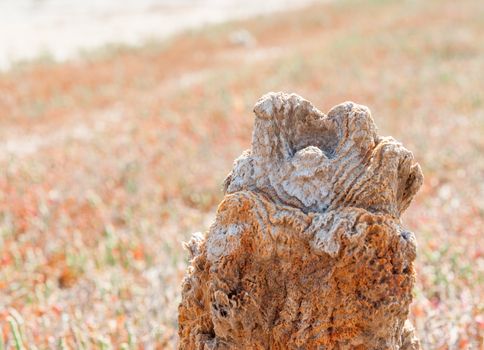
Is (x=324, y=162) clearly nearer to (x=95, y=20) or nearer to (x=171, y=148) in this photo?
(x=171, y=148)

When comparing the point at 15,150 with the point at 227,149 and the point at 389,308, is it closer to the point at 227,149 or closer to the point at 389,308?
the point at 227,149

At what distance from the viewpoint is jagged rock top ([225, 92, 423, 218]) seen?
2.69m

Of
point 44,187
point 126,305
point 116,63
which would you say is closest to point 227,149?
point 44,187

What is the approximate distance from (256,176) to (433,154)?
22.2ft

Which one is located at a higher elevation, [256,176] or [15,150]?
[15,150]

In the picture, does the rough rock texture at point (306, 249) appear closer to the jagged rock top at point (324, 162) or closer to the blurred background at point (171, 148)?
the jagged rock top at point (324, 162)

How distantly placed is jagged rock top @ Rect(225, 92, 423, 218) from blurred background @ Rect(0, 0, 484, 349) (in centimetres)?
166

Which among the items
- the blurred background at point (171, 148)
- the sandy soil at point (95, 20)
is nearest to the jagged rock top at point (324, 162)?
the blurred background at point (171, 148)

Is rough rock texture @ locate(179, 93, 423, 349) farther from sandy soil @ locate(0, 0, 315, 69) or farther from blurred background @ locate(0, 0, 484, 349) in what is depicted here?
sandy soil @ locate(0, 0, 315, 69)

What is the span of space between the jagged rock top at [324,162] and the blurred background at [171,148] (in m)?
1.66

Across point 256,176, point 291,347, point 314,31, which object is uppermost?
point 314,31

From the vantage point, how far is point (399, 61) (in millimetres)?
16422

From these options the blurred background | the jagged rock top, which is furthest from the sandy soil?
the jagged rock top

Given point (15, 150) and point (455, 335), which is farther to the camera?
point (15, 150)
